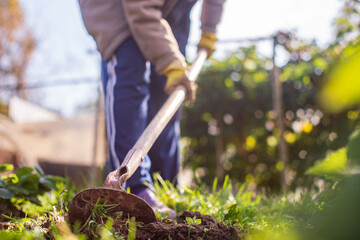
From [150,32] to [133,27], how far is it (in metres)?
0.10

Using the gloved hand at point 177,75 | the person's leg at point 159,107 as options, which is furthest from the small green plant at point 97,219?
the person's leg at point 159,107

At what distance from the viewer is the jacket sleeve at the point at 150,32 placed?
1.74m

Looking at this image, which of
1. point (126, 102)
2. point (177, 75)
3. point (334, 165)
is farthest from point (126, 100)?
point (334, 165)

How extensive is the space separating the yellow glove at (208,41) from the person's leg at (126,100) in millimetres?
776

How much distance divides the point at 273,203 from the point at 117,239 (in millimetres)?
1092

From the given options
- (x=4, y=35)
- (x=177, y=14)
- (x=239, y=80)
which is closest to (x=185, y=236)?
(x=177, y=14)

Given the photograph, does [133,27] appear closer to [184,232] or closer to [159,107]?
[159,107]

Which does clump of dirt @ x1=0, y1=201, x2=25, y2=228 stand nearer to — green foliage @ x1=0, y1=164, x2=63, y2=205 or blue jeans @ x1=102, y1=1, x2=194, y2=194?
green foliage @ x1=0, y1=164, x2=63, y2=205

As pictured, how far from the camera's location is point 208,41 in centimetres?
253

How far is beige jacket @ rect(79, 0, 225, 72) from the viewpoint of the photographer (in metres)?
1.75

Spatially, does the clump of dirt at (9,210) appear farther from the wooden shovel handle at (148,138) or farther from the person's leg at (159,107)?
the person's leg at (159,107)

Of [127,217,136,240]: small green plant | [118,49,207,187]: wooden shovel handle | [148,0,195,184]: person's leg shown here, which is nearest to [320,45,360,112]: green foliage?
[127,217,136,240]: small green plant

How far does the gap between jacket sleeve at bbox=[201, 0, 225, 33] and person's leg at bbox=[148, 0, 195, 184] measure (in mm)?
364

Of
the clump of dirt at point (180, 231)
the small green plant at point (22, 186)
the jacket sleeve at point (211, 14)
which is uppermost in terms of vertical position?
the jacket sleeve at point (211, 14)
